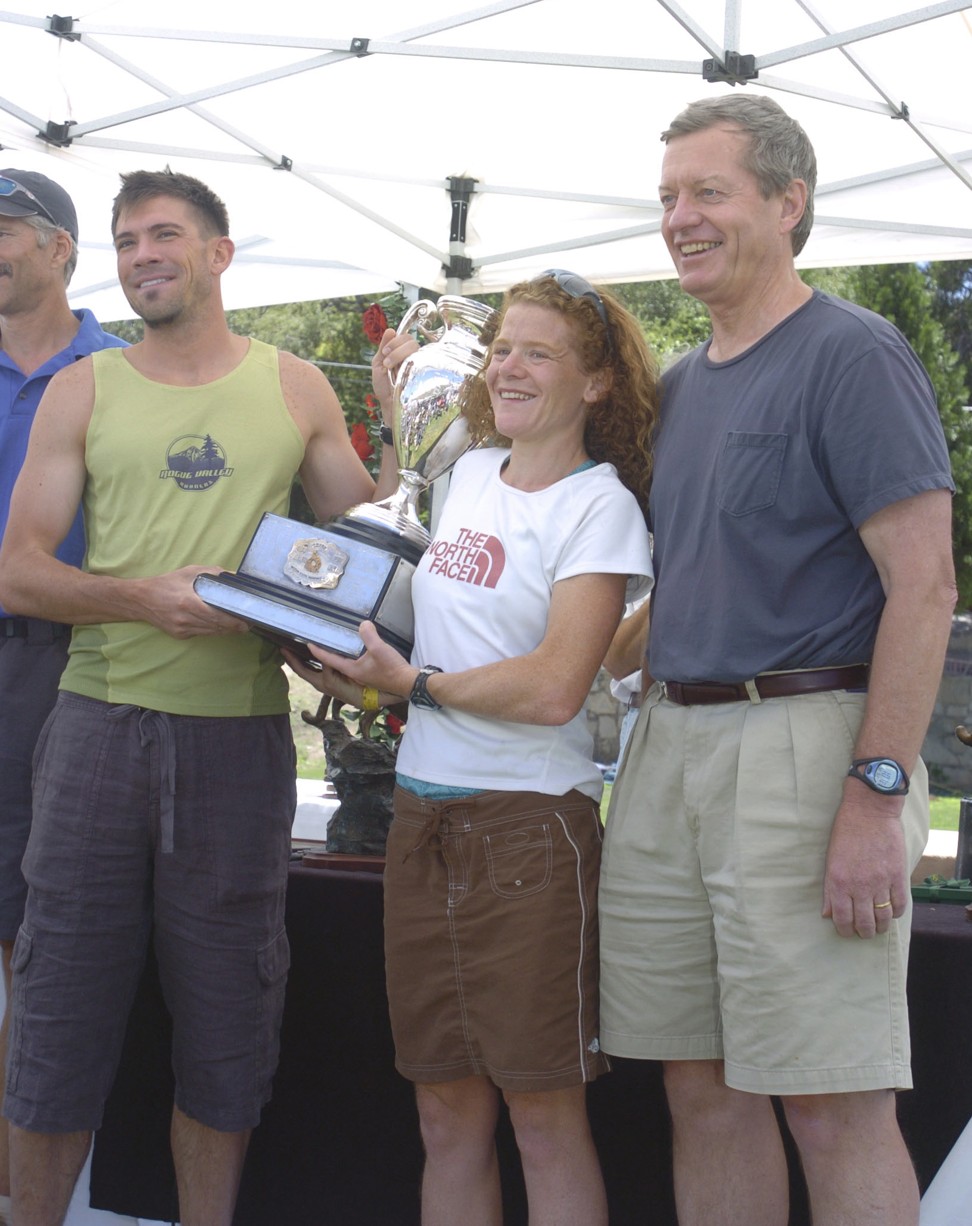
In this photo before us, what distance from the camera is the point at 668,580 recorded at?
1.87m

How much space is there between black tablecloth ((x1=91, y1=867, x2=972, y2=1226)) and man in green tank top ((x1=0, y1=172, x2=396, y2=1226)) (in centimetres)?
28

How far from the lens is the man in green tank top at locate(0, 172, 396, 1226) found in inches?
85.6

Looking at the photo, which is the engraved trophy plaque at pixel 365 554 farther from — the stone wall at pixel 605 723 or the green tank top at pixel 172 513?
the stone wall at pixel 605 723

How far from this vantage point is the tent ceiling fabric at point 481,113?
4.29 metres

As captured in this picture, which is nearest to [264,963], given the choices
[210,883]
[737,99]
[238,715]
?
[210,883]

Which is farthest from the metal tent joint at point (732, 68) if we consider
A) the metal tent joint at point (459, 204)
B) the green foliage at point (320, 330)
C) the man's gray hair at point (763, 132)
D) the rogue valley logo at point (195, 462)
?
the green foliage at point (320, 330)

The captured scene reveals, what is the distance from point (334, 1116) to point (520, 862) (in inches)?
38.8

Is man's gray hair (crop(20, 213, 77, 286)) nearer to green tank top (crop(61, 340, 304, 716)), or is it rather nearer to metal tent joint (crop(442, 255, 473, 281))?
green tank top (crop(61, 340, 304, 716))

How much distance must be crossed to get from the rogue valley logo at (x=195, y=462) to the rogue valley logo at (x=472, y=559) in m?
0.47

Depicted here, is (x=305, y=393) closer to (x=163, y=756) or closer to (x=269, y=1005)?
(x=163, y=756)

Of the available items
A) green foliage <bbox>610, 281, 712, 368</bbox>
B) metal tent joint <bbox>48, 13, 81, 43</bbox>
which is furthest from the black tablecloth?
green foliage <bbox>610, 281, 712, 368</bbox>

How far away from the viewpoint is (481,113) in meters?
5.06

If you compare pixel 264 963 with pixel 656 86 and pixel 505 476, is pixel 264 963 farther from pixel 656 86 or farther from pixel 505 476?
pixel 656 86

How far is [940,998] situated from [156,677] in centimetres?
145
